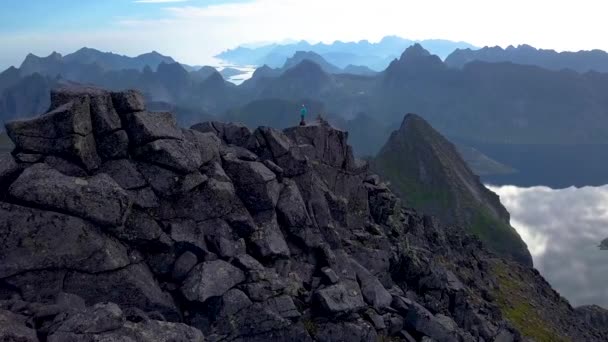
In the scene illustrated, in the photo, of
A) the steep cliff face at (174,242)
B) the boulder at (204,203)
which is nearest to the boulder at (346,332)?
the steep cliff face at (174,242)

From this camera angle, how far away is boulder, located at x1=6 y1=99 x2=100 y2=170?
3097 cm

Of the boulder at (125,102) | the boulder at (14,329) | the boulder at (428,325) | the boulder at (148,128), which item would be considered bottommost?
the boulder at (428,325)

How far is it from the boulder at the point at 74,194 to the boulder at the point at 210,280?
610 centimetres

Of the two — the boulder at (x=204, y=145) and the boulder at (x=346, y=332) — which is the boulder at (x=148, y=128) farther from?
the boulder at (x=346, y=332)

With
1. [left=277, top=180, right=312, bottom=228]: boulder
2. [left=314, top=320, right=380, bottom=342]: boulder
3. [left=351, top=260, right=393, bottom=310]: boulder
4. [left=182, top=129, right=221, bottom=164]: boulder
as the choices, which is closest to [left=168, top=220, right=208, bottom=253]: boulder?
[left=182, top=129, right=221, bottom=164]: boulder

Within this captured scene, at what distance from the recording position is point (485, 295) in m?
72.2

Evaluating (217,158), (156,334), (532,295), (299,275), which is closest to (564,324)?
(532,295)

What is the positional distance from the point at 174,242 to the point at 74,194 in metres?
7.33

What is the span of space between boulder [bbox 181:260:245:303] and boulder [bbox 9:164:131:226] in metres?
6.10

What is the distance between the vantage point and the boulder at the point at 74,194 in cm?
2838

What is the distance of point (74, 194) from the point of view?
29.1 metres

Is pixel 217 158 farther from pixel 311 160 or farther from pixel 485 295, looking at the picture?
pixel 485 295

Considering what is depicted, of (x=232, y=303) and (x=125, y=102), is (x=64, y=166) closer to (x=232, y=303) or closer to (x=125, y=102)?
(x=125, y=102)

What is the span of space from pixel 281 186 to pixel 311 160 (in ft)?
33.4
